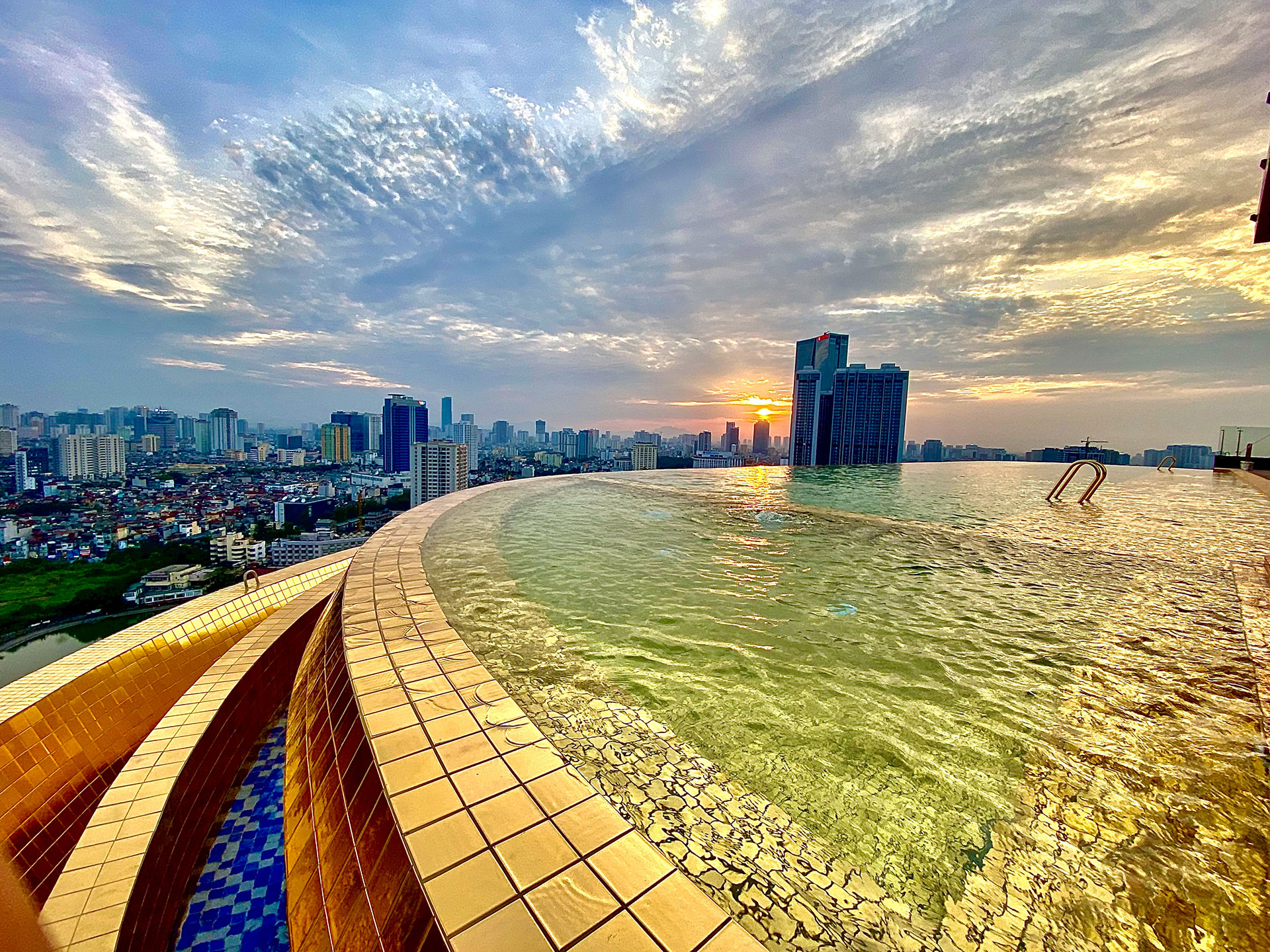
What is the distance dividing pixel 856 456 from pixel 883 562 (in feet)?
94.3

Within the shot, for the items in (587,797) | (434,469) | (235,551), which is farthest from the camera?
(434,469)

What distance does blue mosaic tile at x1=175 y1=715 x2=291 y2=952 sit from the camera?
10.7 feet

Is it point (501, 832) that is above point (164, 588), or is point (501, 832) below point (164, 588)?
above

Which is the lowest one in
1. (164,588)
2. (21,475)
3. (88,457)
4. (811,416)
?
(164,588)

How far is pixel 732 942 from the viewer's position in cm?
117

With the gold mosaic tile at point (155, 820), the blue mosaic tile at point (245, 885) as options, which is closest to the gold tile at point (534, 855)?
the gold mosaic tile at point (155, 820)

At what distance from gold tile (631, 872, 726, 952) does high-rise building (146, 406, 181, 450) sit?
7860cm

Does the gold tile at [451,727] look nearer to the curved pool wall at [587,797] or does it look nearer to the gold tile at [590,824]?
the curved pool wall at [587,797]

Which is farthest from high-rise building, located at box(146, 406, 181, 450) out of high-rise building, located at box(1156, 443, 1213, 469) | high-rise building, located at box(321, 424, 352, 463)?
high-rise building, located at box(1156, 443, 1213, 469)

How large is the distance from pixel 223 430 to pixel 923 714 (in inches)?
3432

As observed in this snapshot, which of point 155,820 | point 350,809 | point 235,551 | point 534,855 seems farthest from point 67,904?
point 235,551

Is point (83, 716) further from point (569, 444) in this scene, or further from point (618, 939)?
point (569, 444)

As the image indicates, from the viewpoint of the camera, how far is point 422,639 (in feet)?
8.79

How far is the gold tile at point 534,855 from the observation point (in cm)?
130
